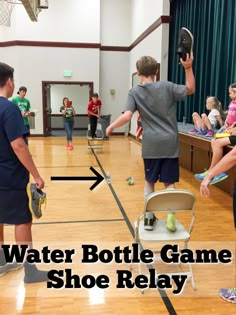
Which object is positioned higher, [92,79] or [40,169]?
[92,79]

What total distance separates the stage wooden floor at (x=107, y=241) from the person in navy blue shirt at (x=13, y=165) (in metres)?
0.46

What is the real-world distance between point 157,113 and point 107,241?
4.56 ft

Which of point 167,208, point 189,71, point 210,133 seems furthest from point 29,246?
point 210,133

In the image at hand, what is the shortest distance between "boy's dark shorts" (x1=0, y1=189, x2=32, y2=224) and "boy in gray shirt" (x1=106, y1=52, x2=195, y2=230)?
2.59ft

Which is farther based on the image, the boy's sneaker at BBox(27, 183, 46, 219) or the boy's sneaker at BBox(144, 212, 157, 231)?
the boy's sneaker at BBox(144, 212, 157, 231)

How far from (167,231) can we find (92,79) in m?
11.0

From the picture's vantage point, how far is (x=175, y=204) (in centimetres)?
244

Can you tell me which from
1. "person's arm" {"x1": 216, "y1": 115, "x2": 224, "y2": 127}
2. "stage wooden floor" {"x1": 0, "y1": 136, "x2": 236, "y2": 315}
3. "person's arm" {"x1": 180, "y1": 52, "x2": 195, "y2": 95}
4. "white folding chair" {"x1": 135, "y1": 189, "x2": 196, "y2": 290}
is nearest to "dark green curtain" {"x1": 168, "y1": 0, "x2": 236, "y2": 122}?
"person's arm" {"x1": 216, "y1": 115, "x2": 224, "y2": 127}

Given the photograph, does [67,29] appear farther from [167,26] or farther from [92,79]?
[167,26]

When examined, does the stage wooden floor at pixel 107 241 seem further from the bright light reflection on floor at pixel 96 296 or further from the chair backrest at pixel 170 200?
the chair backrest at pixel 170 200

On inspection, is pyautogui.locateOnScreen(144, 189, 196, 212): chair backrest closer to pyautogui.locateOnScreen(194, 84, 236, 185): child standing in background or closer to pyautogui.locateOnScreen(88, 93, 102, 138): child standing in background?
pyautogui.locateOnScreen(194, 84, 236, 185): child standing in background

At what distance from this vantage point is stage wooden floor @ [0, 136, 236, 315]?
232 cm

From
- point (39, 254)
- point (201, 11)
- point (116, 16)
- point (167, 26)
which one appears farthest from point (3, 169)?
point (116, 16)

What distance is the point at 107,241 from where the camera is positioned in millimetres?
3342
